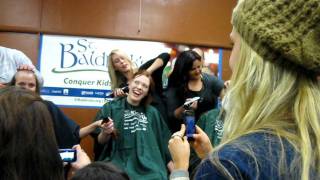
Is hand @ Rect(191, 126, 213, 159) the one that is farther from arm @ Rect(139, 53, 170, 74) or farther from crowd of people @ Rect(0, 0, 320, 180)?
arm @ Rect(139, 53, 170, 74)

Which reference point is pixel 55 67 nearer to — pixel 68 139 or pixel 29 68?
pixel 29 68

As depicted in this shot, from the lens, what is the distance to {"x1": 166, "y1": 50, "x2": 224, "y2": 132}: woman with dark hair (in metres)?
3.68

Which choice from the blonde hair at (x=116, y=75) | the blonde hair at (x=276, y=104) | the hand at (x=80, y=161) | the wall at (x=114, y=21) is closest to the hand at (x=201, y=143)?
the hand at (x=80, y=161)

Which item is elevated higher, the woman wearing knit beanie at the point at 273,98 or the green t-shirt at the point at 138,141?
the woman wearing knit beanie at the point at 273,98

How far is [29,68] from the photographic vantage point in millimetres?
3201

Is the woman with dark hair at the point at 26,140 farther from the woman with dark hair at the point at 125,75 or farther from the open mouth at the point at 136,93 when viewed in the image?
the woman with dark hair at the point at 125,75

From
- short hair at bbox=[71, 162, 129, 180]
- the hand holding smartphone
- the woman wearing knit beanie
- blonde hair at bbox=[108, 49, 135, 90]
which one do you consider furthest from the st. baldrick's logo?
the woman wearing knit beanie

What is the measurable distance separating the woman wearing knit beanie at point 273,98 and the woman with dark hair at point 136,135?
2495 mm

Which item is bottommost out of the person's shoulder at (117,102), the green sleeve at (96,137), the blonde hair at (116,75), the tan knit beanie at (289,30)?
the green sleeve at (96,137)

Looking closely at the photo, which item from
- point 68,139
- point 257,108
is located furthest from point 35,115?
point 68,139

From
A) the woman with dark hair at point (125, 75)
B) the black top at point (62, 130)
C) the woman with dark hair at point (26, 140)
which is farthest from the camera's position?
the woman with dark hair at point (125, 75)

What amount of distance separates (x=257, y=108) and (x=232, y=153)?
5.0 inches

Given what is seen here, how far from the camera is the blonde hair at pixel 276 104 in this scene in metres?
0.76

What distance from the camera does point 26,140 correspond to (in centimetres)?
112
